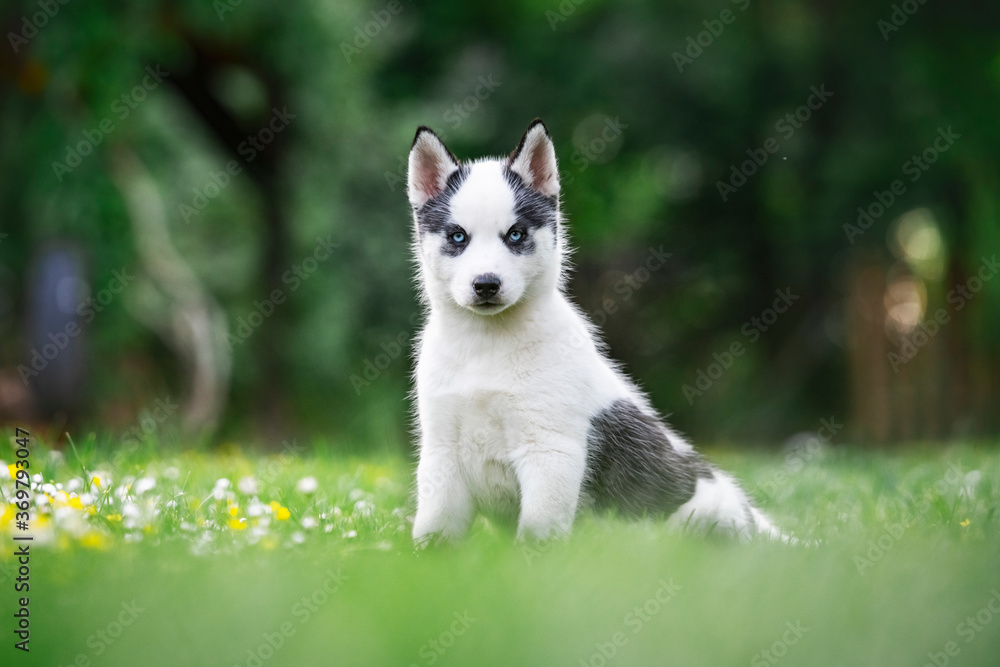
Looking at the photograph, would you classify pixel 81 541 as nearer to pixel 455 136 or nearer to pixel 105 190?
pixel 105 190

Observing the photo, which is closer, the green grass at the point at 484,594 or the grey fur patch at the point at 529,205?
the green grass at the point at 484,594

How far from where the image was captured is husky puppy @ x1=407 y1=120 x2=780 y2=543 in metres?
4.12

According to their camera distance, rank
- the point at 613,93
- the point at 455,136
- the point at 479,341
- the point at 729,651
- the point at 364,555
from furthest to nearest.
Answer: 1. the point at 613,93
2. the point at 455,136
3. the point at 479,341
4. the point at 364,555
5. the point at 729,651

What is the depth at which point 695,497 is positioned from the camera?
15.0 feet

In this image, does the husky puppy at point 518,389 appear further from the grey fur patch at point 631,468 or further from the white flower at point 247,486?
the white flower at point 247,486

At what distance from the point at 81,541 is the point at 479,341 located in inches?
72.0

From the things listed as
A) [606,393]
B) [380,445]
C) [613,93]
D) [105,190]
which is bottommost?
[380,445]

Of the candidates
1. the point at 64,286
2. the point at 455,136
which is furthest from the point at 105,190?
the point at 455,136

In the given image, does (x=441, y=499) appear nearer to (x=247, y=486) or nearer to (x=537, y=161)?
(x=247, y=486)

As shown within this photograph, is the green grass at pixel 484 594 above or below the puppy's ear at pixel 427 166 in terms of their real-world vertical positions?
below

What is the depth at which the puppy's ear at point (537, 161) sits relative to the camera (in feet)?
14.8

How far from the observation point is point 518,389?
13.6 feet

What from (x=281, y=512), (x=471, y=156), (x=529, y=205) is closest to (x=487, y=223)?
(x=529, y=205)

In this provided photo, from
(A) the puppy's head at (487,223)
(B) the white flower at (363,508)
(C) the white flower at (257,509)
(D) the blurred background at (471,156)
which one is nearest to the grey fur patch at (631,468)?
(A) the puppy's head at (487,223)
